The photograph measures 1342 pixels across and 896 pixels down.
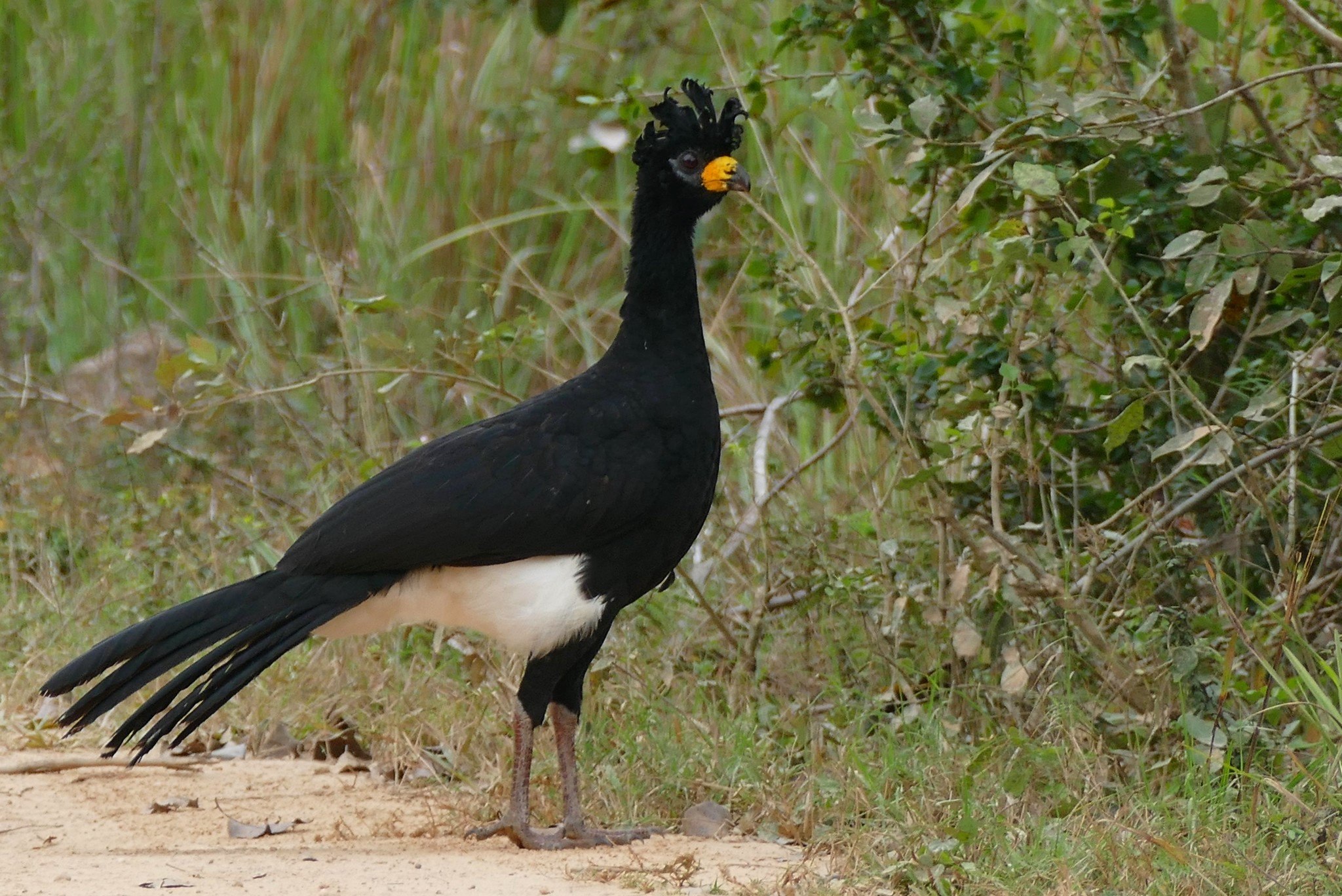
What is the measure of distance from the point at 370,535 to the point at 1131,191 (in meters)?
2.20

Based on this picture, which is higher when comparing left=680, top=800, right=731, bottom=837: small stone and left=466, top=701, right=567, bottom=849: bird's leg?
left=466, top=701, right=567, bottom=849: bird's leg

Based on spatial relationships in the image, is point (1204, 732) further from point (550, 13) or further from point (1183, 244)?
point (550, 13)

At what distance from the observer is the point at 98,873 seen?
3377 mm

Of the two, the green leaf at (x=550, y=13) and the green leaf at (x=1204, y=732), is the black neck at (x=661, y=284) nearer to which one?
the green leaf at (x=550, y=13)

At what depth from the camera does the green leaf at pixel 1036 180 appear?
12.0 ft

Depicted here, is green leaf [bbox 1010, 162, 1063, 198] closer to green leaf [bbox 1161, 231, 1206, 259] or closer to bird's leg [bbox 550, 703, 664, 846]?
green leaf [bbox 1161, 231, 1206, 259]

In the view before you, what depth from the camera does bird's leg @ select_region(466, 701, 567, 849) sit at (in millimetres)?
3785

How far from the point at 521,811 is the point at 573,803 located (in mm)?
138

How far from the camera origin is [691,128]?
13.6 feet

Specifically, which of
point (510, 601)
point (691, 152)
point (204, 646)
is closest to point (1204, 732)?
point (510, 601)

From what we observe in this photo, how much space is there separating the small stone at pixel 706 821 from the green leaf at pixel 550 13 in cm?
193

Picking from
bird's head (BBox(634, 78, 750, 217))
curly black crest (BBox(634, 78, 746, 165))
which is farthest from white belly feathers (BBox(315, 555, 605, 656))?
curly black crest (BBox(634, 78, 746, 165))

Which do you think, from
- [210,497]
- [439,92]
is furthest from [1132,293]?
[439,92]

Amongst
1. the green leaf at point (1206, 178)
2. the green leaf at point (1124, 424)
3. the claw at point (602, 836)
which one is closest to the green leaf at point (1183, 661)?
the green leaf at point (1124, 424)
